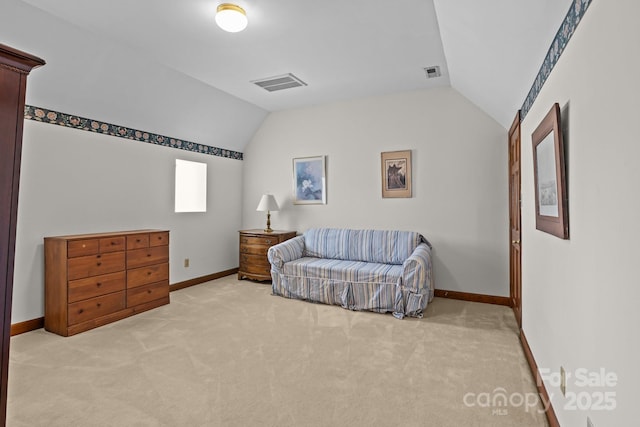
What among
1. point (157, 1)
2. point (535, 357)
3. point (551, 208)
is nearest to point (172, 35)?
point (157, 1)

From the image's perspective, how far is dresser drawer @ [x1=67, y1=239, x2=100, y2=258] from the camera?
10.1ft

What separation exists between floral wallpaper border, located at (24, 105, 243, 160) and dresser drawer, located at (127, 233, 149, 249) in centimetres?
124

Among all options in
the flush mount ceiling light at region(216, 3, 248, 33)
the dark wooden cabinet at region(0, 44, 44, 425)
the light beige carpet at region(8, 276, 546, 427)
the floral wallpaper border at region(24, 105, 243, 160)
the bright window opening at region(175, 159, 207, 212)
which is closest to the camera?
the dark wooden cabinet at region(0, 44, 44, 425)

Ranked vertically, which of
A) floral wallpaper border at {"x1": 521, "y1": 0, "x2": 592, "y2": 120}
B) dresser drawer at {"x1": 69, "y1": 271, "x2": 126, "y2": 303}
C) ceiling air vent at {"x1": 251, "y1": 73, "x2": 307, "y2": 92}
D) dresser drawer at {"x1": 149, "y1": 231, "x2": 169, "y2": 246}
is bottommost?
dresser drawer at {"x1": 69, "y1": 271, "x2": 126, "y2": 303}

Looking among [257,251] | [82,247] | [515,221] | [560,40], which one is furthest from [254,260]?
[560,40]

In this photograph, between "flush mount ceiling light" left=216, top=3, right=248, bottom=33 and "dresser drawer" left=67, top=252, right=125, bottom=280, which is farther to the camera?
"dresser drawer" left=67, top=252, right=125, bottom=280

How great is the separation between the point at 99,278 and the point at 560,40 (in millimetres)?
4046

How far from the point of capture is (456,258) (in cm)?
420

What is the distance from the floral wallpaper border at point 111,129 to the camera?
3.22 metres

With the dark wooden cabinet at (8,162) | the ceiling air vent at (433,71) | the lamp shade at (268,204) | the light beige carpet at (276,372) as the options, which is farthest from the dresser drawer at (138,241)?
the ceiling air vent at (433,71)

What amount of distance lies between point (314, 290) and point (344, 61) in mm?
2615

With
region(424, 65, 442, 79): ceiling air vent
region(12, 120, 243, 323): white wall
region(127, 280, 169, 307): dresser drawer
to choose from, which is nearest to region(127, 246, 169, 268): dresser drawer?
region(127, 280, 169, 307): dresser drawer

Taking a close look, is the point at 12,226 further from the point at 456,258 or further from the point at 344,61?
the point at 456,258

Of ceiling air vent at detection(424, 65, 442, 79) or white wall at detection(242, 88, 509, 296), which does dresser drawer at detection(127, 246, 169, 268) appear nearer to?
white wall at detection(242, 88, 509, 296)
